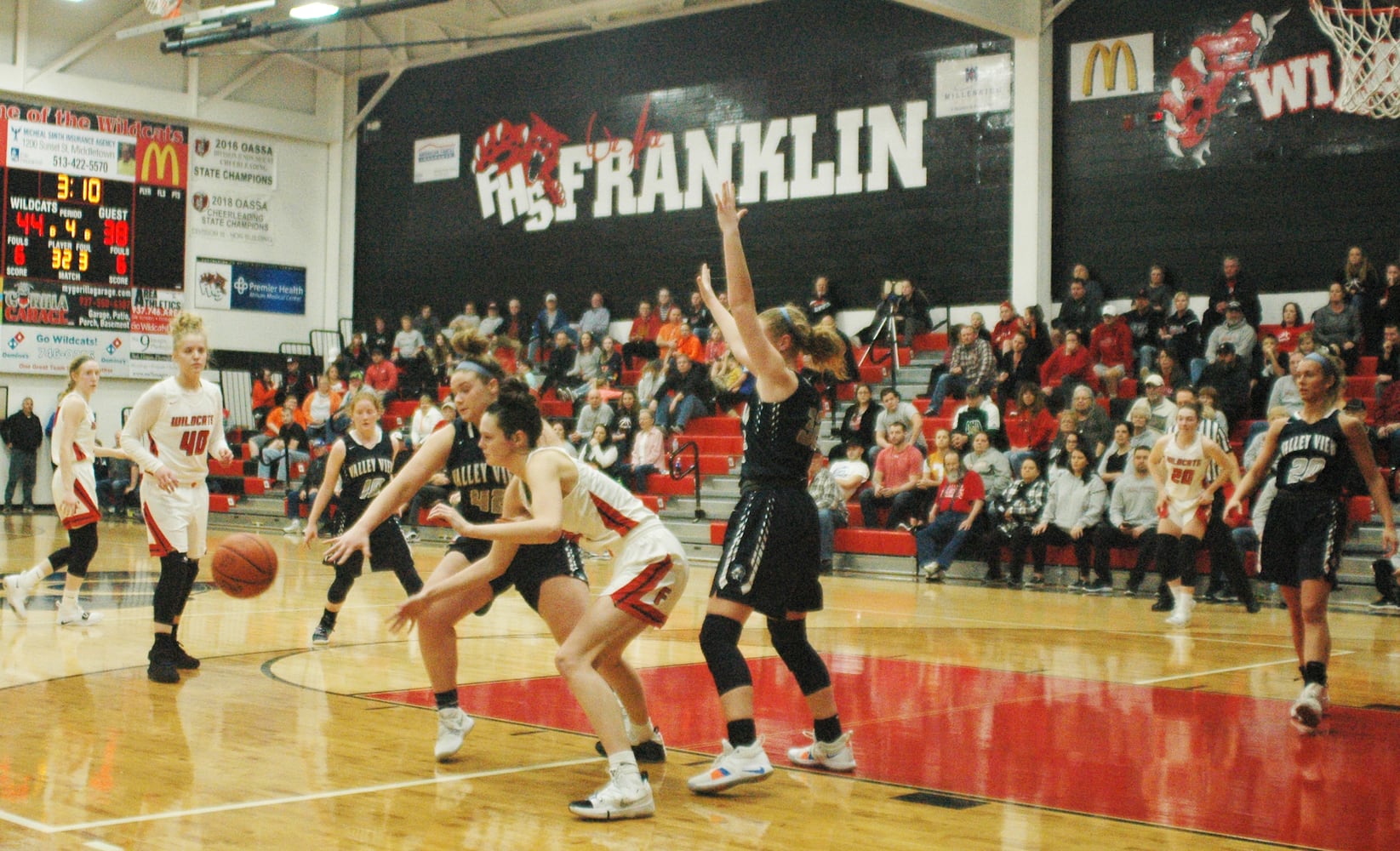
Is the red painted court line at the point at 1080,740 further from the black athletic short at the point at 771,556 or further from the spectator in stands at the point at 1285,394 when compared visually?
the spectator in stands at the point at 1285,394

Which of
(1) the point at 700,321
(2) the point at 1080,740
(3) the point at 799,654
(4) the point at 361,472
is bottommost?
(2) the point at 1080,740

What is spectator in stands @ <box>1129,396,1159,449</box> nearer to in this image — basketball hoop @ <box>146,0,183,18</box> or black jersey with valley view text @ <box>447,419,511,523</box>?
black jersey with valley view text @ <box>447,419,511,523</box>

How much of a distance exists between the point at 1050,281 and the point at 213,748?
47.2ft

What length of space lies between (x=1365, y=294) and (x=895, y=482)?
17.0 ft

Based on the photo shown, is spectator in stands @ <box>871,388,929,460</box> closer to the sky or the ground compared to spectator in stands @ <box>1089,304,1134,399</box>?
closer to the ground

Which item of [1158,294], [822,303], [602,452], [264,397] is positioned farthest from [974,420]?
[264,397]

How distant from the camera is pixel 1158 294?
1606 cm

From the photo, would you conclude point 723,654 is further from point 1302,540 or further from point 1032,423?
point 1032,423

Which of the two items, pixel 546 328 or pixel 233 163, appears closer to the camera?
pixel 546 328

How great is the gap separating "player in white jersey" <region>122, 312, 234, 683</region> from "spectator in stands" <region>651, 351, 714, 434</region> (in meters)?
10.2

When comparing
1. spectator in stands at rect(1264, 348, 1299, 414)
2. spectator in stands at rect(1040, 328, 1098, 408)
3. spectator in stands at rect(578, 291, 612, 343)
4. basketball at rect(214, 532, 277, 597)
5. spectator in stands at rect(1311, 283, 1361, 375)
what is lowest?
basketball at rect(214, 532, 277, 597)

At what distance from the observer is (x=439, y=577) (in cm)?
511

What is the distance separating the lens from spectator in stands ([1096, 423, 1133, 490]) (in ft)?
42.6

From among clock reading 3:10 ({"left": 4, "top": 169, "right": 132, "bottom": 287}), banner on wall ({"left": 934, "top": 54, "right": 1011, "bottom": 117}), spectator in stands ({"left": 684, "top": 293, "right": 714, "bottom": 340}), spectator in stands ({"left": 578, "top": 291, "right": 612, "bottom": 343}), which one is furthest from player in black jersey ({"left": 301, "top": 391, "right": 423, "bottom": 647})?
clock reading 3:10 ({"left": 4, "top": 169, "right": 132, "bottom": 287})
